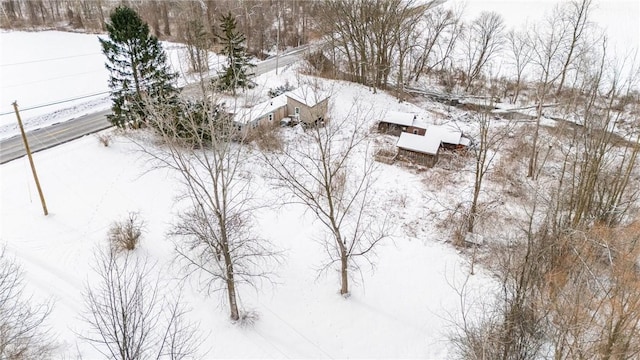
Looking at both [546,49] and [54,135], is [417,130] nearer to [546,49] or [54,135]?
[546,49]

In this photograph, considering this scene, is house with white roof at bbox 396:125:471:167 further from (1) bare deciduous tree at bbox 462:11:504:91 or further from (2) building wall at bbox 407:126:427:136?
(1) bare deciduous tree at bbox 462:11:504:91

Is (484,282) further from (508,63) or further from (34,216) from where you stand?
(508,63)

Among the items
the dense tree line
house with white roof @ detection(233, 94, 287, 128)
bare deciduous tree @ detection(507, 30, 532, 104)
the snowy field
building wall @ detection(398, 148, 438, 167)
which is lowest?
the snowy field

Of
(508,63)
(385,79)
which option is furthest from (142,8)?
(508,63)

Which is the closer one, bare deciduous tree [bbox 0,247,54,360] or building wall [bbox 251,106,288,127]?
bare deciduous tree [bbox 0,247,54,360]

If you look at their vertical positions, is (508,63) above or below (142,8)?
below

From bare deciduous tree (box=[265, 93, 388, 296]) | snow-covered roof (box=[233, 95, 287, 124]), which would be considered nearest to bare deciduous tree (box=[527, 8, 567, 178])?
bare deciduous tree (box=[265, 93, 388, 296])
